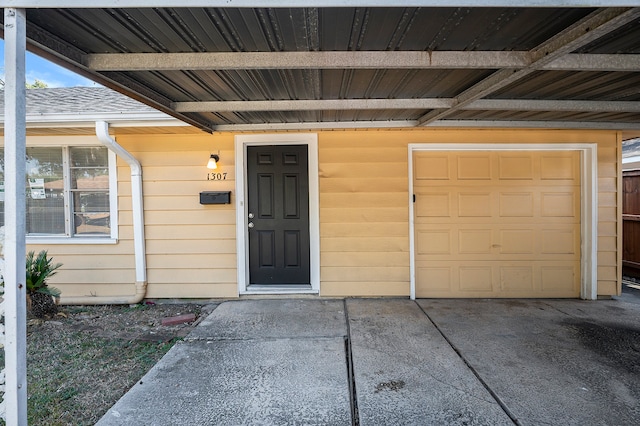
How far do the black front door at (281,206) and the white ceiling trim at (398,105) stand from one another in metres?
1.27

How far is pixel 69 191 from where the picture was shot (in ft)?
14.2

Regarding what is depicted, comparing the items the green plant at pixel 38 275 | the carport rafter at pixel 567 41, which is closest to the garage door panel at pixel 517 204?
the carport rafter at pixel 567 41

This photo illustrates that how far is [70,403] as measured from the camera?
2219mm

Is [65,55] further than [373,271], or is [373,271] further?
[373,271]

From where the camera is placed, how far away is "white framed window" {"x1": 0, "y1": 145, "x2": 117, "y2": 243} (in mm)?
4336

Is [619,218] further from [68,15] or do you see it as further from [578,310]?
[68,15]

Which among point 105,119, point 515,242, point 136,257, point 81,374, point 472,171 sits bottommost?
point 81,374

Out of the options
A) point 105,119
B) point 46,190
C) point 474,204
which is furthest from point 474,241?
point 46,190

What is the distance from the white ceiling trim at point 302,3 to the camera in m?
1.43

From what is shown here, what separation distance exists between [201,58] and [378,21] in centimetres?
114

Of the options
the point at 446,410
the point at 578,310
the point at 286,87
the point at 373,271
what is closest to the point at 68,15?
the point at 286,87

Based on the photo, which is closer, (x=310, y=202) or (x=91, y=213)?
(x=310, y=202)

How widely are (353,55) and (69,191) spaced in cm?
418

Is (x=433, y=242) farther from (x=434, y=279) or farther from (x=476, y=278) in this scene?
(x=476, y=278)
